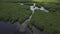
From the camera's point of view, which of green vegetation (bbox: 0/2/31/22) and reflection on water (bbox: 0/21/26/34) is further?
green vegetation (bbox: 0/2/31/22)

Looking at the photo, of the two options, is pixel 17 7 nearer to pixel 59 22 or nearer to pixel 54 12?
pixel 54 12

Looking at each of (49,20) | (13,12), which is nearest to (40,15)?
(49,20)

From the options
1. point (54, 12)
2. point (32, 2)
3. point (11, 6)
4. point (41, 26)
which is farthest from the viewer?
point (32, 2)

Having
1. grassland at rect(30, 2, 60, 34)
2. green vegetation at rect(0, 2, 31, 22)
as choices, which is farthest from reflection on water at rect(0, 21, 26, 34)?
grassland at rect(30, 2, 60, 34)

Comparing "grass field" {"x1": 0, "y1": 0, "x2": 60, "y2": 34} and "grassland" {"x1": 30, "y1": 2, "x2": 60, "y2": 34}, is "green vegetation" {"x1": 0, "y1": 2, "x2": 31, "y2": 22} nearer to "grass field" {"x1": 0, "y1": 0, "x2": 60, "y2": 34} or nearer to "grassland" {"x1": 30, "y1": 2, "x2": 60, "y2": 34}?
"grass field" {"x1": 0, "y1": 0, "x2": 60, "y2": 34}

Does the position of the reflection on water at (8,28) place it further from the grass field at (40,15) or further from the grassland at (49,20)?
the grassland at (49,20)

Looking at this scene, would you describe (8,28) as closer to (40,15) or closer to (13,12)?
(13,12)

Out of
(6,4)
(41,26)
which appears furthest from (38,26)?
(6,4)

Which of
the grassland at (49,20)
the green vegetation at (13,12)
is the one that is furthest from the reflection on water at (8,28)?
the grassland at (49,20)
